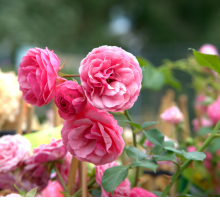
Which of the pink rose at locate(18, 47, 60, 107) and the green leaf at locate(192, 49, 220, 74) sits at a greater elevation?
the green leaf at locate(192, 49, 220, 74)

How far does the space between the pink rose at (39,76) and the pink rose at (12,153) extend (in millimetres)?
149

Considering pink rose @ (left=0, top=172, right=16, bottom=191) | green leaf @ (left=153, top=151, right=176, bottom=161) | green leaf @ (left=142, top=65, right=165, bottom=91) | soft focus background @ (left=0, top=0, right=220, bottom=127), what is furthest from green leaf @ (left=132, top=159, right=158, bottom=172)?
soft focus background @ (left=0, top=0, right=220, bottom=127)

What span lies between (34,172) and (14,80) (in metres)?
0.35

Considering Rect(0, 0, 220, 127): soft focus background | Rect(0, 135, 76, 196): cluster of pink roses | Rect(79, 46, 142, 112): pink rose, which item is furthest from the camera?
Rect(0, 0, 220, 127): soft focus background

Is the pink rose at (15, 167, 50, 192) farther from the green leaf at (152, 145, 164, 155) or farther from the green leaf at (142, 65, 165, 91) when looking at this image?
the green leaf at (142, 65, 165, 91)

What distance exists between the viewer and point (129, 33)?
31.8ft

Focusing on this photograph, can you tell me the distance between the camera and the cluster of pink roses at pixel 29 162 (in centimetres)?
35

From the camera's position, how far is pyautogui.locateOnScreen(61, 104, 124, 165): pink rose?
0.25 metres

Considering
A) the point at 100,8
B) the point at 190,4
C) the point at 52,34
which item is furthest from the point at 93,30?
the point at 190,4

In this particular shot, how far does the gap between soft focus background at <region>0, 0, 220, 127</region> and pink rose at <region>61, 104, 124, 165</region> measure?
13.3 feet

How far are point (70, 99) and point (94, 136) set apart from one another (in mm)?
49

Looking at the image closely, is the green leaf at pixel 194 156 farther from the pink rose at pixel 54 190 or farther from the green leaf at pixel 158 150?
the pink rose at pixel 54 190

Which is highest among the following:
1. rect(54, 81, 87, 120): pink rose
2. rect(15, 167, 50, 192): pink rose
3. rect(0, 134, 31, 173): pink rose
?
rect(54, 81, 87, 120): pink rose

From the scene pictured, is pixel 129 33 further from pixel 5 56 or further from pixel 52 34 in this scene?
pixel 5 56
